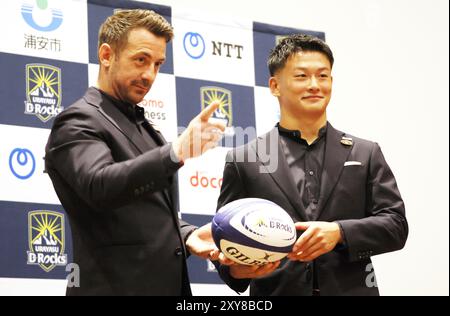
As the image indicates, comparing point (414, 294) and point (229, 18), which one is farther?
point (414, 294)

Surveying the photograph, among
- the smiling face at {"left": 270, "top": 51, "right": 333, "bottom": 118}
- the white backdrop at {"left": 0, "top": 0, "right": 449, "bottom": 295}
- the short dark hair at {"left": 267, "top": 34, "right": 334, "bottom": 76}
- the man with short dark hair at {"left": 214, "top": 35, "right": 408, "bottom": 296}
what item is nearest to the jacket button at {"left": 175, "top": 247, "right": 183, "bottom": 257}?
the man with short dark hair at {"left": 214, "top": 35, "right": 408, "bottom": 296}

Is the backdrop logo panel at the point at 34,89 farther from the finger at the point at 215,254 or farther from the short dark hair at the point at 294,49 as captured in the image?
the finger at the point at 215,254

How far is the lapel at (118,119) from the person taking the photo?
103 inches

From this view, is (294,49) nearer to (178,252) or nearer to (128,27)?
(128,27)

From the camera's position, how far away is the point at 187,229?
2873 mm

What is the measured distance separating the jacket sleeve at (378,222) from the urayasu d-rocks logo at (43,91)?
169 cm

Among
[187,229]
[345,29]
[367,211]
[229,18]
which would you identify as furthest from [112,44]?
[345,29]

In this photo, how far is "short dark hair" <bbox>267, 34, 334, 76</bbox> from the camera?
10.6ft

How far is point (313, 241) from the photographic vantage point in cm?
268

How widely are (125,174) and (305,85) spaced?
43.6 inches

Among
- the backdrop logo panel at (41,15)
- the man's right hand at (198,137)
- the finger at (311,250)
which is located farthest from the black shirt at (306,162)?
the backdrop logo panel at (41,15)
